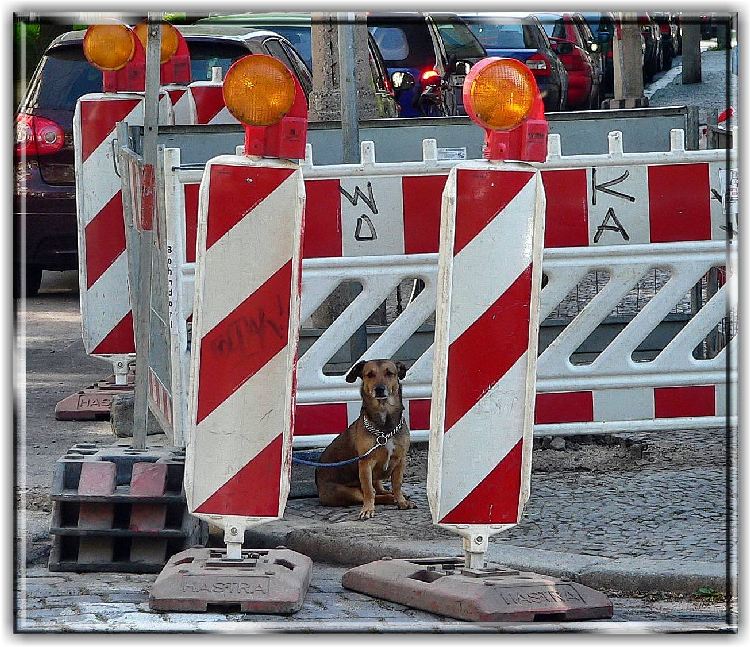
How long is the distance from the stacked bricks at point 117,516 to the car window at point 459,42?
14.4 m

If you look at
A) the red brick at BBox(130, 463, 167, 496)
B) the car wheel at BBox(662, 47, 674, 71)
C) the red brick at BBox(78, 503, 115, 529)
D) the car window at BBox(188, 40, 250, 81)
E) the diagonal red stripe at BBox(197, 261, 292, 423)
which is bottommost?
the red brick at BBox(78, 503, 115, 529)

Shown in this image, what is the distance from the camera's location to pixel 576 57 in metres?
24.2

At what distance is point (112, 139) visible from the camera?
8383 mm

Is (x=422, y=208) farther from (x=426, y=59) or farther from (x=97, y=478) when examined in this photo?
(x=426, y=59)

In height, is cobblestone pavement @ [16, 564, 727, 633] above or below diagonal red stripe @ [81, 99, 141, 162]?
below

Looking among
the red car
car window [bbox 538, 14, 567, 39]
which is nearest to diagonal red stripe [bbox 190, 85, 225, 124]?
the red car

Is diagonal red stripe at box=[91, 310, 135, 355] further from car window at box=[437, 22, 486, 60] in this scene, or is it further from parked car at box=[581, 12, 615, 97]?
parked car at box=[581, 12, 615, 97]

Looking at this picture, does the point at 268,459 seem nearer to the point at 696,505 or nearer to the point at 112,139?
the point at 696,505

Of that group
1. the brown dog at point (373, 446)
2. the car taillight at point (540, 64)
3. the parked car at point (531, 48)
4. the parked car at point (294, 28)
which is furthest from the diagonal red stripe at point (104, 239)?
the car taillight at point (540, 64)

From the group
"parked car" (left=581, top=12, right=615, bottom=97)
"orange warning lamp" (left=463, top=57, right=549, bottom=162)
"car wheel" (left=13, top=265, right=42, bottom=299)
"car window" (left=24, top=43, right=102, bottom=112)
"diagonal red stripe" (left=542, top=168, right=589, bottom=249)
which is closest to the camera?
"orange warning lamp" (left=463, top=57, right=549, bottom=162)

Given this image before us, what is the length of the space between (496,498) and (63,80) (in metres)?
8.13

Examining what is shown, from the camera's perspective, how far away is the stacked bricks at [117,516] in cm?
574

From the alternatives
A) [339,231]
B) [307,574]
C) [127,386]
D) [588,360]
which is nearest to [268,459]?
[307,574]

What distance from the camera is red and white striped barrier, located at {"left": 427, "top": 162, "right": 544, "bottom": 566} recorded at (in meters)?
5.02
